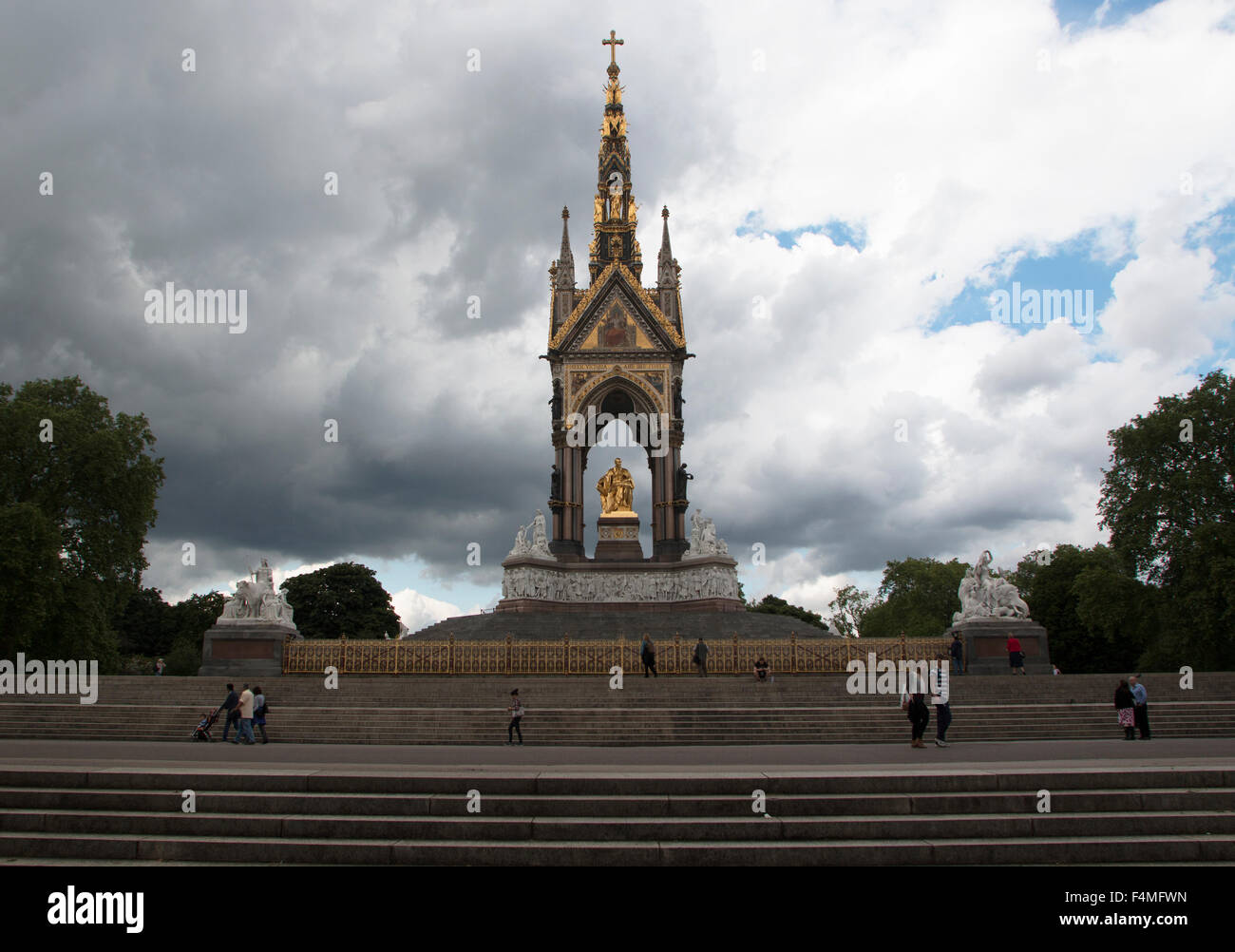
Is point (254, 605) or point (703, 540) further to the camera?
point (703, 540)

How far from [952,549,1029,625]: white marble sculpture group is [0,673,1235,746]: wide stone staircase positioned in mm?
3633

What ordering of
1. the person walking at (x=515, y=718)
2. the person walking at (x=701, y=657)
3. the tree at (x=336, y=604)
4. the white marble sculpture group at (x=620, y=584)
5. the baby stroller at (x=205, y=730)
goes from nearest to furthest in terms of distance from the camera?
the person walking at (x=515, y=718) < the baby stroller at (x=205, y=730) < the person walking at (x=701, y=657) < the white marble sculpture group at (x=620, y=584) < the tree at (x=336, y=604)

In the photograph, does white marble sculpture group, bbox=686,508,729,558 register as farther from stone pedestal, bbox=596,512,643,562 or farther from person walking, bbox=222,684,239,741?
person walking, bbox=222,684,239,741

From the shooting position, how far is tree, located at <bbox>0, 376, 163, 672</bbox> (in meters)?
27.7

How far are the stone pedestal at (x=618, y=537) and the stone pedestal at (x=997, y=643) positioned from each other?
58.3 feet

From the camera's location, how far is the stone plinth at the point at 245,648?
2266 centimetres

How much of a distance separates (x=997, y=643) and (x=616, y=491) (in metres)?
20.2

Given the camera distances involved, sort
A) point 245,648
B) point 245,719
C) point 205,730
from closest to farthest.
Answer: point 245,719, point 205,730, point 245,648

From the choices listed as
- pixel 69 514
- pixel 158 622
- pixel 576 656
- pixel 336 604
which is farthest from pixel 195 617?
pixel 576 656

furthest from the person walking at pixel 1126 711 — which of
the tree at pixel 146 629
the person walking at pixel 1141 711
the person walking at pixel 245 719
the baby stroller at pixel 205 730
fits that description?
the tree at pixel 146 629

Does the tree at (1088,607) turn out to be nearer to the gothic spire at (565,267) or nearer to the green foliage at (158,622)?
the gothic spire at (565,267)

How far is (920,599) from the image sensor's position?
6362cm

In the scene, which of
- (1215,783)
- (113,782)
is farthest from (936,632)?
(113,782)

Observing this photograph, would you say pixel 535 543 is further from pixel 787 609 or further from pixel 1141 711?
pixel 787 609
